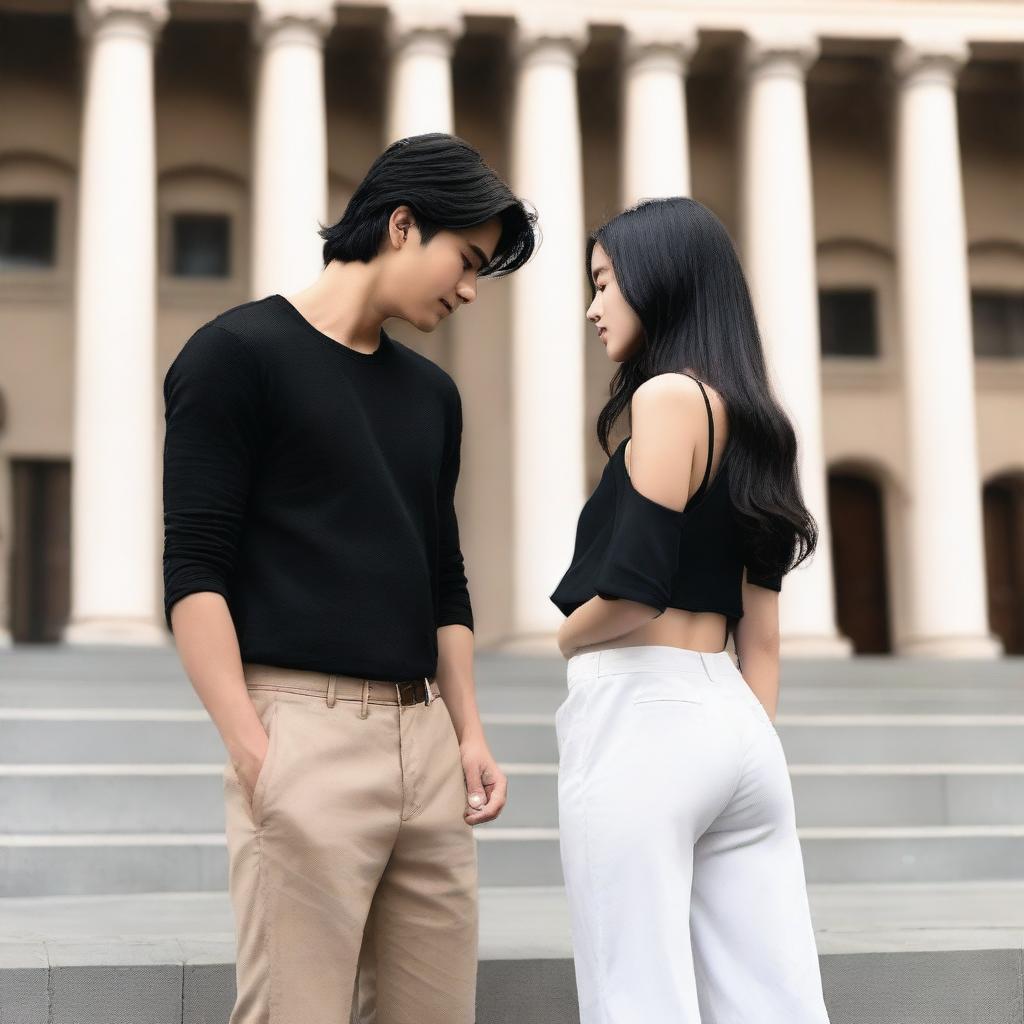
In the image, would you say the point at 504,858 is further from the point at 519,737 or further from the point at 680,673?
the point at 680,673

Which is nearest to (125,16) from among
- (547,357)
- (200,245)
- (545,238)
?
(200,245)

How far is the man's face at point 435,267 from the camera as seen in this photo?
3.50 metres

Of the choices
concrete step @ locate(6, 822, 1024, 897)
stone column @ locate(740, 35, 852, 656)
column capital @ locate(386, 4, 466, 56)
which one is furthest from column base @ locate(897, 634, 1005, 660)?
concrete step @ locate(6, 822, 1024, 897)

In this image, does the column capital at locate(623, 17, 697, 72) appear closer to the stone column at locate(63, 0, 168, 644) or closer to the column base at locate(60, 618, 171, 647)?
the stone column at locate(63, 0, 168, 644)

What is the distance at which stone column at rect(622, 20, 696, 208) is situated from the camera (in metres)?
23.5

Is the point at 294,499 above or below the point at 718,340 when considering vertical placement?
below

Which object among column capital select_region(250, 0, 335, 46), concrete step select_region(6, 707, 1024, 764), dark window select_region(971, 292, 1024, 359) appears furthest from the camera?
dark window select_region(971, 292, 1024, 359)

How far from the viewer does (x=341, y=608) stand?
3.36 metres

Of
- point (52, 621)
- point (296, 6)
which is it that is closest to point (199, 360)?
point (296, 6)

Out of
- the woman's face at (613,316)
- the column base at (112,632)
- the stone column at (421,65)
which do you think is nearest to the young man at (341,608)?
the woman's face at (613,316)

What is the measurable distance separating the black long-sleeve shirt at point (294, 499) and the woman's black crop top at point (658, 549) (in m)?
0.39

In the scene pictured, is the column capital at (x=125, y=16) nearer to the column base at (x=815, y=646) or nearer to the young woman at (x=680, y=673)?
the column base at (x=815, y=646)

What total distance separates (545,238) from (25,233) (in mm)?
10507

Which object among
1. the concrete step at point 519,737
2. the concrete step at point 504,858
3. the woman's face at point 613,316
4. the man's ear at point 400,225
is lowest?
the concrete step at point 504,858
